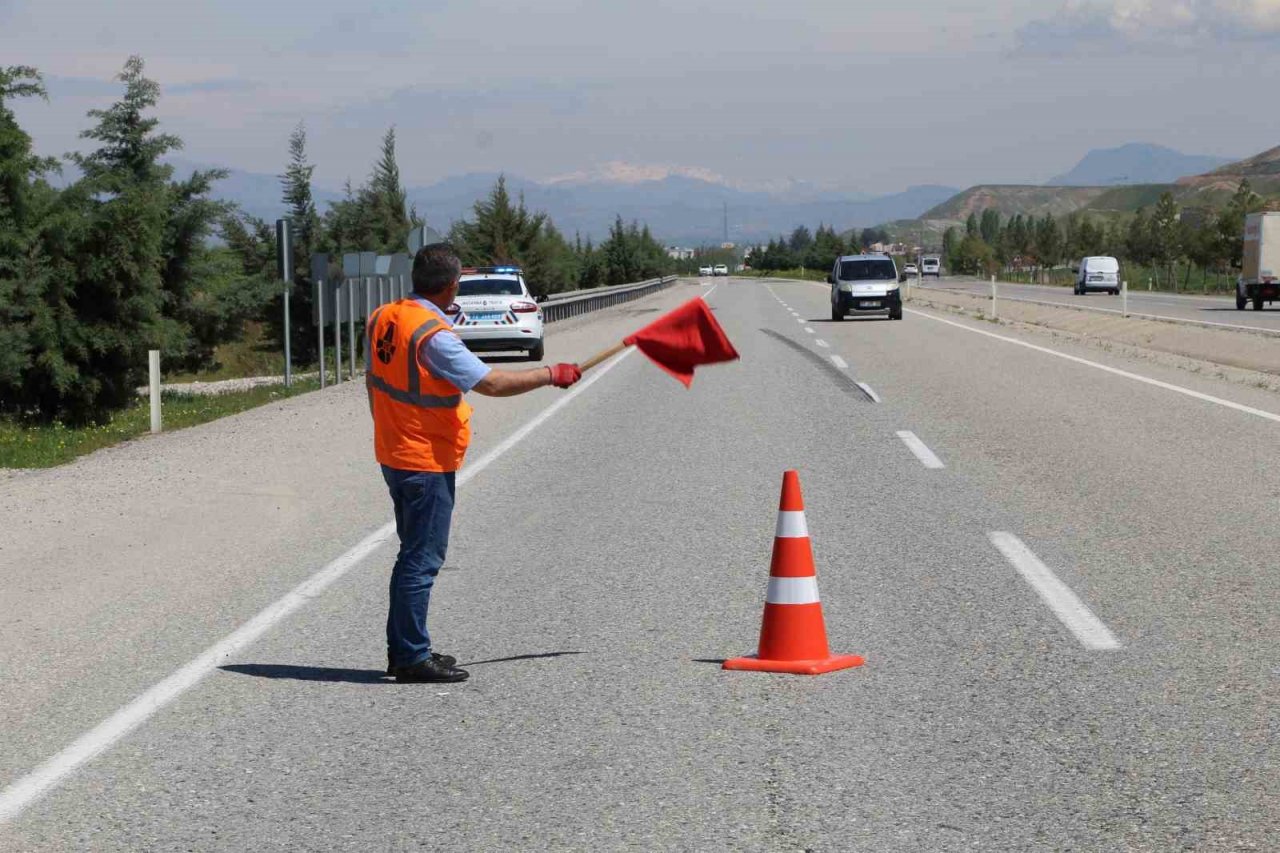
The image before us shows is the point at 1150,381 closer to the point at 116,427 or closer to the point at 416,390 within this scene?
the point at 116,427

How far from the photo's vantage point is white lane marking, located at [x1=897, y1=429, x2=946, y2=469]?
1254 centimetres

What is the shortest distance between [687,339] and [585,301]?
1905 inches

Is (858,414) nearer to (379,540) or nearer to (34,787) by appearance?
(379,540)

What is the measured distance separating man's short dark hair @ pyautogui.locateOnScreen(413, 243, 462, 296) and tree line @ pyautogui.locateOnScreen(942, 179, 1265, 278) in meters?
72.1

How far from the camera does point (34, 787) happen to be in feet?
15.9

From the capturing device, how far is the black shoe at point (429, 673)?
19.8 feet

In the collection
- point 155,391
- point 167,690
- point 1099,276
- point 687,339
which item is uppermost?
point 687,339

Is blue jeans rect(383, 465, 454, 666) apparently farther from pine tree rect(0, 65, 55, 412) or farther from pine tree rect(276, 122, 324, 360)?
pine tree rect(276, 122, 324, 360)

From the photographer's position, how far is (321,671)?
629 cm

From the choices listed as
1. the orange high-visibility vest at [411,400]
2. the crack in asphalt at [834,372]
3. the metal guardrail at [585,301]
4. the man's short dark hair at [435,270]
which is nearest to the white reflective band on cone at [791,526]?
the orange high-visibility vest at [411,400]

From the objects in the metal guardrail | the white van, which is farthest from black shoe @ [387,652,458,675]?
the white van

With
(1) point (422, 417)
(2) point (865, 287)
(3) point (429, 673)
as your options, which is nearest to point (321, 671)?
(3) point (429, 673)

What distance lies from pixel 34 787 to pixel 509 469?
7.96m

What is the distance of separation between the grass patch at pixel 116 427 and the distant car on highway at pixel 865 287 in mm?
16375
